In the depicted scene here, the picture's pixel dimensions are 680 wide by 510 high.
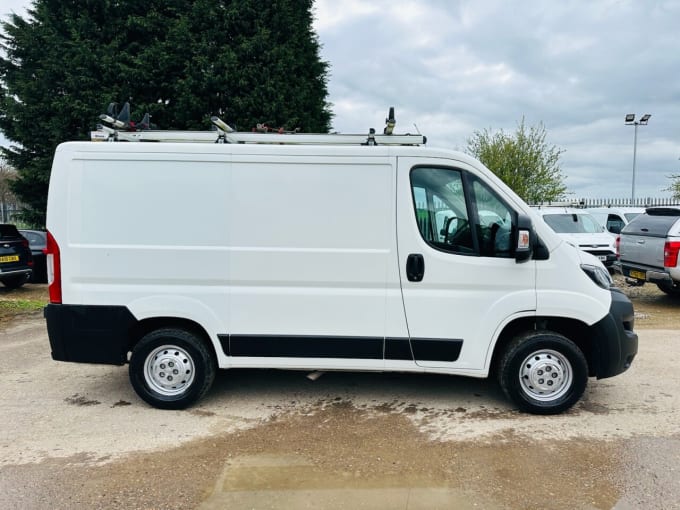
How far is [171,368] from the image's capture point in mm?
4480

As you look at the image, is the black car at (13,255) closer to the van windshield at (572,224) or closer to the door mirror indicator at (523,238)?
the door mirror indicator at (523,238)

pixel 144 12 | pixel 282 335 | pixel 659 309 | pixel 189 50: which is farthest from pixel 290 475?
pixel 144 12

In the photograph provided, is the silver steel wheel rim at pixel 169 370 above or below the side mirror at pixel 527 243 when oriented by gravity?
below

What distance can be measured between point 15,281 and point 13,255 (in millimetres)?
1184

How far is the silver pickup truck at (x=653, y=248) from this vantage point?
8969 millimetres

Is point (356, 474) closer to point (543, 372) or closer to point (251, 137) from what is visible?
point (543, 372)

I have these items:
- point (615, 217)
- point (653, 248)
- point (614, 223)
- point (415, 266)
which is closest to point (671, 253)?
point (653, 248)

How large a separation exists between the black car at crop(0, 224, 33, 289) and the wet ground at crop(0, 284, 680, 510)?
257 inches

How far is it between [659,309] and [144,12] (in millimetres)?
14298

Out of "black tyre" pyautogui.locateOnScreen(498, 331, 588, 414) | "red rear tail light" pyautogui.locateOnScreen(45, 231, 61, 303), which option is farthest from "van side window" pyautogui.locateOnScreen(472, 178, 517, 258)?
"red rear tail light" pyautogui.locateOnScreen(45, 231, 61, 303)

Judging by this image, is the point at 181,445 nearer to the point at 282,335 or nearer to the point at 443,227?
the point at 282,335

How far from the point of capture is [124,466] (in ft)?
11.6

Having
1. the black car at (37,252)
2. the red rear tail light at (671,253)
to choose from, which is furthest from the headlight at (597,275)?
the black car at (37,252)

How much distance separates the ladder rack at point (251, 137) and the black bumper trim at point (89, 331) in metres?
1.52
